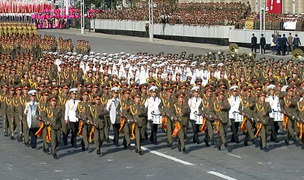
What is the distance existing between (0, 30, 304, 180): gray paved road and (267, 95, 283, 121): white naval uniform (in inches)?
27.0

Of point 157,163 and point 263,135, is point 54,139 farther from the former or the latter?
point 263,135

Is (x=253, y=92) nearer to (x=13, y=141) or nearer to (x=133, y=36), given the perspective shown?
(x=13, y=141)

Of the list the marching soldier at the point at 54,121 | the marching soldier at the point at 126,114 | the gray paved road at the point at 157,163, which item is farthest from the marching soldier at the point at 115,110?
the marching soldier at the point at 54,121

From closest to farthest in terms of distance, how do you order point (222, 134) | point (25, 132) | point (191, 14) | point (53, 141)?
point (53, 141) < point (222, 134) < point (25, 132) < point (191, 14)

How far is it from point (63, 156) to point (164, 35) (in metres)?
50.4

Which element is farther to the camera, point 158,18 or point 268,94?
point 158,18

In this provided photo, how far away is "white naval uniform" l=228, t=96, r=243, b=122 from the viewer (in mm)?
27672

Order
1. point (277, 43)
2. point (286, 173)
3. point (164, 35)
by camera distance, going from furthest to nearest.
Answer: point (164, 35) < point (277, 43) < point (286, 173)

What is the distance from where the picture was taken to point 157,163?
24891mm

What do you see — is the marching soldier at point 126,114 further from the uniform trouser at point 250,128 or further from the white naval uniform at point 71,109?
the uniform trouser at point 250,128

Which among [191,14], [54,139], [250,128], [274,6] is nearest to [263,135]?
[250,128]

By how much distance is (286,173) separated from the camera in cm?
2317

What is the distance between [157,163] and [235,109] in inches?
147

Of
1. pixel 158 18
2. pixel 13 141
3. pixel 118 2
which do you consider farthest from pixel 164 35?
pixel 13 141
